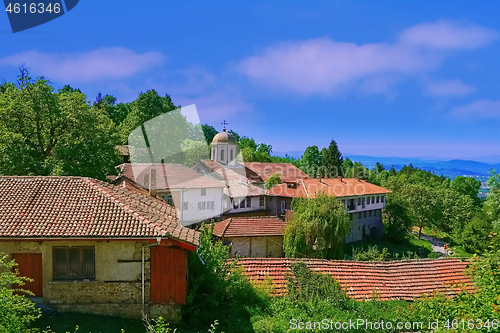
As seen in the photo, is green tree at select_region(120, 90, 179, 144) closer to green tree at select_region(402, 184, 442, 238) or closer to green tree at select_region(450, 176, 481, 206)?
green tree at select_region(402, 184, 442, 238)

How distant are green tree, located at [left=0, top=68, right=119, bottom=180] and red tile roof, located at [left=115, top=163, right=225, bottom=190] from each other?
5251 millimetres

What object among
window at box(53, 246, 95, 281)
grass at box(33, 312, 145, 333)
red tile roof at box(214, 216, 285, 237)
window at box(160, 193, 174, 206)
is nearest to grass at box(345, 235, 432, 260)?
red tile roof at box(214, 216, 285, 237)

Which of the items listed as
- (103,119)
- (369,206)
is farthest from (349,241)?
(103,119)

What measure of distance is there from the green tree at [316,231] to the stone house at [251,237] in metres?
1.15

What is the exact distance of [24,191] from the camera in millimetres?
13055

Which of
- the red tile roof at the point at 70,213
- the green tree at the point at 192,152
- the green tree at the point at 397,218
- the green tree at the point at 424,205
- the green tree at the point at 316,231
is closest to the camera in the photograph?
the red tile roof at the point at 70,213

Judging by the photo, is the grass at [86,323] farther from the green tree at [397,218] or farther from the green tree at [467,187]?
the green tree at [467,187]

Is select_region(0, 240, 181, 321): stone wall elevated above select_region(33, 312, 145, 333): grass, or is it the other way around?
select_region(0, 240, 181, 321): stone wall

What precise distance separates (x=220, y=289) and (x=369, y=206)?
1378 inches

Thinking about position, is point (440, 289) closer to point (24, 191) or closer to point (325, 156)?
point (24, 191)

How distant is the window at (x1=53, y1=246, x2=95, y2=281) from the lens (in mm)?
11461

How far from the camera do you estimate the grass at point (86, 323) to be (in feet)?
33.4

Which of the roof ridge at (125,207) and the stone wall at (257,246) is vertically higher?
the roof ridge at (125,207)

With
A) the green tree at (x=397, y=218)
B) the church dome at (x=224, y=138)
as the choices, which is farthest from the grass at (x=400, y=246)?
the church dome at (x=224, y=138)
